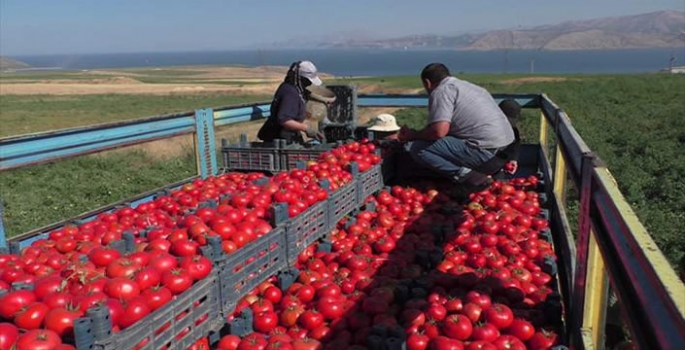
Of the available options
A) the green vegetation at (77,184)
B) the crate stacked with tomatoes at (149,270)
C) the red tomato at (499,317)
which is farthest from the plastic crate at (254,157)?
the red tomato at (499,317)

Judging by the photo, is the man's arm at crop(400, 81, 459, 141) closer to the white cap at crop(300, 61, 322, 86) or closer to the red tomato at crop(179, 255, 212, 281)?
the white cap at crop(300, 61, 322, 86)

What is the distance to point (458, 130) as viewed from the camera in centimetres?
615

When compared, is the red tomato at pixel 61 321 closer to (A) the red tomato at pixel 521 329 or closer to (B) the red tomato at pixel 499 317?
(B) the red tomato at pixel 499 317

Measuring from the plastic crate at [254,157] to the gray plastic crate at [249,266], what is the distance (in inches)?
109

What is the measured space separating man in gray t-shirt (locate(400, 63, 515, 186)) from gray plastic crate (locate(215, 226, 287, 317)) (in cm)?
236

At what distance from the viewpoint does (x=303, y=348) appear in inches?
130

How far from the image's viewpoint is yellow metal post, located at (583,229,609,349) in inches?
106

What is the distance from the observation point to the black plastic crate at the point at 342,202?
525cm

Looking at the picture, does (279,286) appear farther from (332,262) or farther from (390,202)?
(390,202)

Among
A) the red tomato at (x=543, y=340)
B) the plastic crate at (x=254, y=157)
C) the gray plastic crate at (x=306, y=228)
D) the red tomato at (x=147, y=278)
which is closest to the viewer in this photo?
the red tomato at (x=147, y=278)

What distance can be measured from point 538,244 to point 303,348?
91.6 inches

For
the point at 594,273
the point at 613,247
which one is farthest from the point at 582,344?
the point at 613,247

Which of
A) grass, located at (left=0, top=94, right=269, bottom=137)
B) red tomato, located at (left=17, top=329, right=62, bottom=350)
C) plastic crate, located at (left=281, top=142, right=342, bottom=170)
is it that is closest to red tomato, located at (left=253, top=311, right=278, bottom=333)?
red tomato, located at (left=17, top=329, right=62, bottom=350)

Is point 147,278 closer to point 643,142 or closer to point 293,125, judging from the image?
point 293,125
